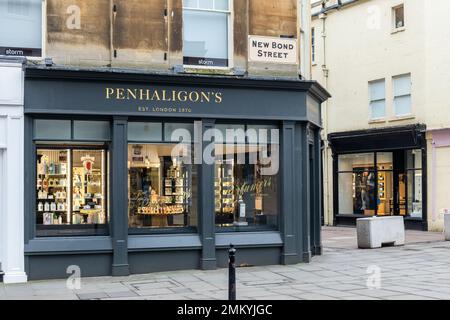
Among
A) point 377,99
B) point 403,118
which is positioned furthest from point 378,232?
point 377,99

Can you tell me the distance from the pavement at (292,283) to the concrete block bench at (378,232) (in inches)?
92.7

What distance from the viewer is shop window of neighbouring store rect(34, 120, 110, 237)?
42.2 ft

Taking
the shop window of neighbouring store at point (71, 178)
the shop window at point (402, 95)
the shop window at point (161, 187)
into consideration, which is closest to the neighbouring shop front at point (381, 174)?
the shop window at point (402, 95)

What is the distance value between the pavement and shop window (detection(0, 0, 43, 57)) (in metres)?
4.69

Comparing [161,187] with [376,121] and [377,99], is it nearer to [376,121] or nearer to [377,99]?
[376,121]

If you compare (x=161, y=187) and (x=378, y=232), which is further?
(x=378, y=232)

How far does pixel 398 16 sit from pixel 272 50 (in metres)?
13.3

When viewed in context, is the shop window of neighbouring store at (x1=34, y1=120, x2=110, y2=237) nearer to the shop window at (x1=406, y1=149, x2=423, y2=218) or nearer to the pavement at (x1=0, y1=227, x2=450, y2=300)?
the pavement at (x1=0, y1=227, x2=450, y2=300)

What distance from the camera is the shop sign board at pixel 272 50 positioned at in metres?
14.2

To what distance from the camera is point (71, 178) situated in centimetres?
1319

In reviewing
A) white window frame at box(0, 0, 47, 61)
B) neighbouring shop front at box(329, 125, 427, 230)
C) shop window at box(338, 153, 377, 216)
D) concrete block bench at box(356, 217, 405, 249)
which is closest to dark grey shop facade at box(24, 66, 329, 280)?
white window frame at box(0, 0, 47, 61)

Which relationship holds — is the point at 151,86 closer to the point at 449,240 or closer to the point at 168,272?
the point at 168,272

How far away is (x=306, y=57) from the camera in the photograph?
15.6m
